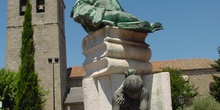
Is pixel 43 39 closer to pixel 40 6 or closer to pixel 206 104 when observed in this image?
pixel 40 6

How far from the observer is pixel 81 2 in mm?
3564

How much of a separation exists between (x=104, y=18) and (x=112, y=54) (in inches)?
16.9

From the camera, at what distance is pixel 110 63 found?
10.4 ft

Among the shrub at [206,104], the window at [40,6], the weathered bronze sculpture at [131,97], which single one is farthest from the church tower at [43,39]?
the weathered bronze sculpture at [131,97]

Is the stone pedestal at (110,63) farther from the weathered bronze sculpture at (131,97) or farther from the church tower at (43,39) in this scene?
the church tower at (43,39)

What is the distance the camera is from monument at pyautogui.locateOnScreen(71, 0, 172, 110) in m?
3.23

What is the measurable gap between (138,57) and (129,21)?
1.37 feet

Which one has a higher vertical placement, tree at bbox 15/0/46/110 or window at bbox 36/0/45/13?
window at bbox 36/0/45/13

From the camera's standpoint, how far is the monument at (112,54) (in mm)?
3234

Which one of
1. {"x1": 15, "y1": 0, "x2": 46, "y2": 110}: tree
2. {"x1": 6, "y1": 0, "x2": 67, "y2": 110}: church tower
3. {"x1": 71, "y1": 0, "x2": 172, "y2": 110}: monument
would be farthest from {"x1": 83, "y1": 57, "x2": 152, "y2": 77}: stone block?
{"x1": 6, "y1": 0, "x2": 67, "y2": 110}: church tower

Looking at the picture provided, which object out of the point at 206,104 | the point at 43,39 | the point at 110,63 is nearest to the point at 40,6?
the point at 43,39

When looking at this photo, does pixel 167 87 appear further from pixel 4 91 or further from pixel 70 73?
pixel 70 73

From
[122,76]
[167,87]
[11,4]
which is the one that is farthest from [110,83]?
[11,4]

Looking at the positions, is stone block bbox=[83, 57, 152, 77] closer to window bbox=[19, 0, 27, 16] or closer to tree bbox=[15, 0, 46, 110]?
tree bbox=[15, 0, 46, 110]
